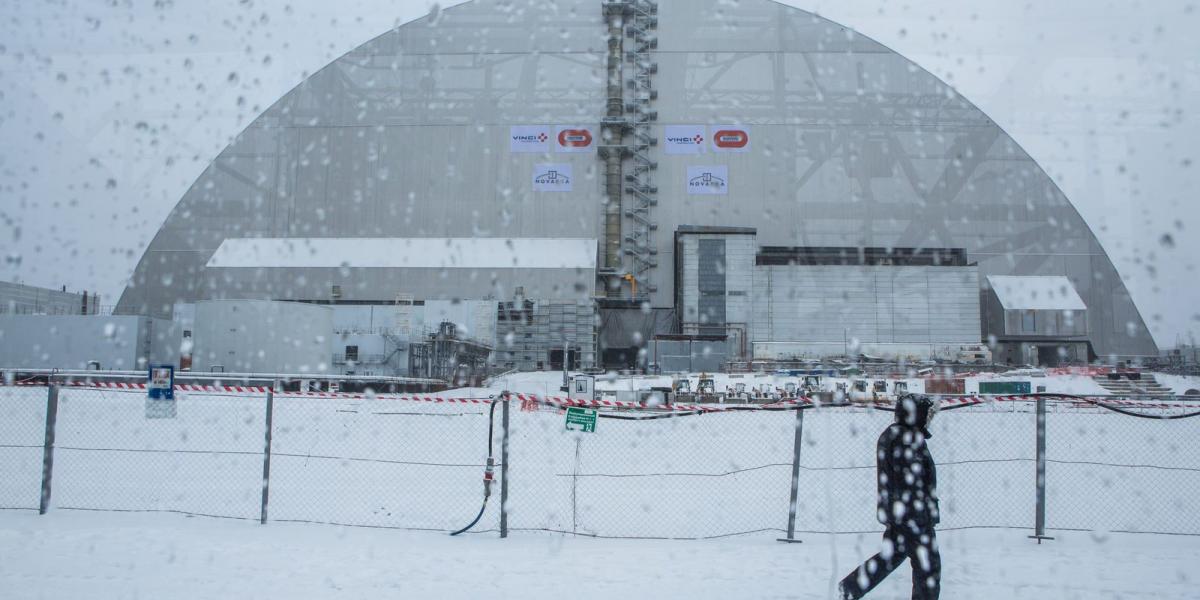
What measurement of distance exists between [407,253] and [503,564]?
36.2 m

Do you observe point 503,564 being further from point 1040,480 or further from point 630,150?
point 630,150

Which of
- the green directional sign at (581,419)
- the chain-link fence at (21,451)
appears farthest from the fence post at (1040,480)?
the chain-link fence at (21,451)

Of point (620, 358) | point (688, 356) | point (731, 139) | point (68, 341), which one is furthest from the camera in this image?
point (620, 358)

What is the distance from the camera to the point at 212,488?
28.5 ft

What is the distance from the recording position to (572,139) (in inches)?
→ 1652

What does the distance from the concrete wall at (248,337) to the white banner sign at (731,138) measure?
2315 centimetres

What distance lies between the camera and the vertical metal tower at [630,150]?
4159cm

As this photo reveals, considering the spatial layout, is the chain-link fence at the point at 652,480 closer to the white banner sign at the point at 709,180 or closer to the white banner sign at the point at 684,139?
the white banner sign at the point at 709,180

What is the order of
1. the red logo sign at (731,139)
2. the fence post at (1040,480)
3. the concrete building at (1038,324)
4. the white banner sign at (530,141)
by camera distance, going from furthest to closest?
the white banner sign at (530,141), the red logo sign at (731,139), the concrete building at (1038,324), the fence post at (1040,480)

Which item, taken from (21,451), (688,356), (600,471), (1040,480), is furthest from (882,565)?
(688,356)

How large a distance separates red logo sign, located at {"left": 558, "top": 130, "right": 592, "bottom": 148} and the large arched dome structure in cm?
58

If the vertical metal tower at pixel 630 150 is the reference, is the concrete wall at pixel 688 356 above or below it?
below

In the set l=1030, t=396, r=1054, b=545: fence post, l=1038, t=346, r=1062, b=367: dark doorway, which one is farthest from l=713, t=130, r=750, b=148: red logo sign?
l=1030, t=396, r=1054, b=545: fence post

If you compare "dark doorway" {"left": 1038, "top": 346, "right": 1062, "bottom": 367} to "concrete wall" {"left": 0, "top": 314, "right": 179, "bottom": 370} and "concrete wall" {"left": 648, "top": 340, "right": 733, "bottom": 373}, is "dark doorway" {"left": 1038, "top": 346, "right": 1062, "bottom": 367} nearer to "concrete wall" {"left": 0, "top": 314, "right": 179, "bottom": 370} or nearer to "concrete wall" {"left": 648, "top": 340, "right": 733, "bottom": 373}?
"concrete wall" {"left": 648, "top": 340, "right": 733, "bottom": 373}
